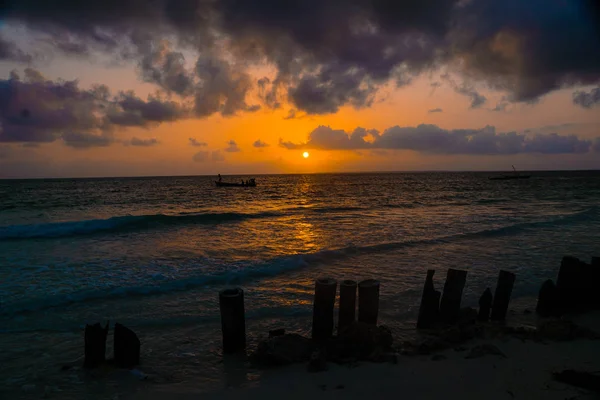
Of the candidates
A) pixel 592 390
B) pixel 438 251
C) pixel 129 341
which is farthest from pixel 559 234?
pixel 129 341

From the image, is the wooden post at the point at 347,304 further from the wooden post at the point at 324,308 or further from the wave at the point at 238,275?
the wave at the point at 238,275

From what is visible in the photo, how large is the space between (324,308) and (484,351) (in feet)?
9.62

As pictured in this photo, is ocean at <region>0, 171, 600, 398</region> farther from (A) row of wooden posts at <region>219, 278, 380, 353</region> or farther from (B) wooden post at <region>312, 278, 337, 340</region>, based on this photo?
(B) wooden post at <region>312, 278, 337, 340</region>

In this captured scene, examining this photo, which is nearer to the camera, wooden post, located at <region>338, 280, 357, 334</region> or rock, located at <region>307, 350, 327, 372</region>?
rock, located at <region>307, 350, 327, 372</region>

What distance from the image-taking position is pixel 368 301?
7.52m

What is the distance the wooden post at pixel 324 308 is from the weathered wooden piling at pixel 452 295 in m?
2.60

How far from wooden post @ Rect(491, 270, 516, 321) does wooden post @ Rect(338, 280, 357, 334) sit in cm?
362

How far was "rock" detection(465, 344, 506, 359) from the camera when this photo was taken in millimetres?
6652

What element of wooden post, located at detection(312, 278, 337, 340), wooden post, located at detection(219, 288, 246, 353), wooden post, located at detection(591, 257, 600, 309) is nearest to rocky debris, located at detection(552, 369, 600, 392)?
wooden post, located at detection(312, 278, 337, 340)

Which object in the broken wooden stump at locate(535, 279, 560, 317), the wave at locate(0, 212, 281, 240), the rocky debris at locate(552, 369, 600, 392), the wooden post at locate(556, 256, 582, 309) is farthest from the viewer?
the wave at locate(0, 212, 281, 240)

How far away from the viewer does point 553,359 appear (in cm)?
651

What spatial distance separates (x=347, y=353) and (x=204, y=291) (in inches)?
240

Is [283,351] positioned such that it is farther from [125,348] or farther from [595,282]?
[595,282]

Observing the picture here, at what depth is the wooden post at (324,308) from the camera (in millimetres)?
7242
